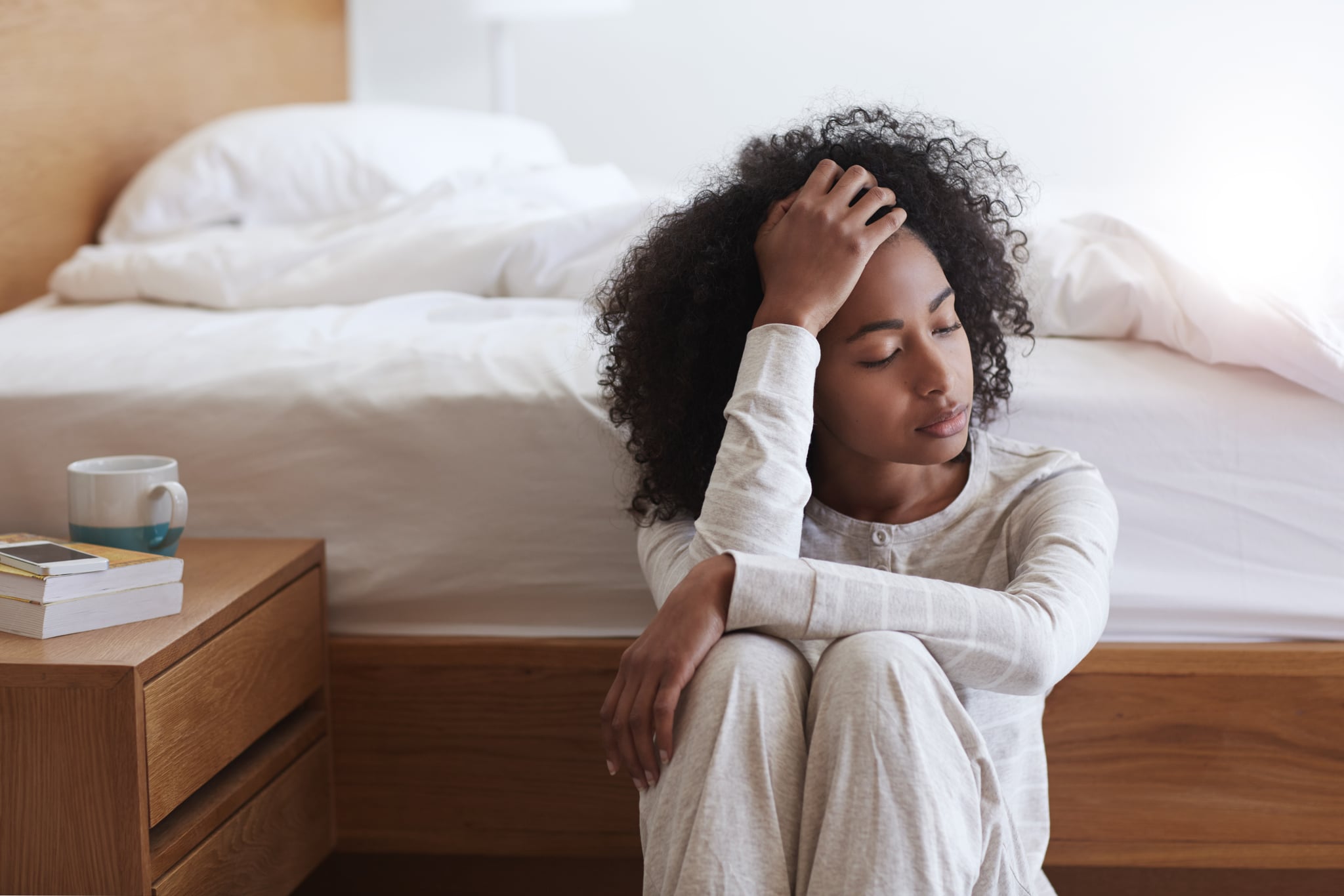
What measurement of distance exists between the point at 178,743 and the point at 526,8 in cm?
219

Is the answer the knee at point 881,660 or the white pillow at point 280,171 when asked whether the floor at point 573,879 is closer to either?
the knee at point 881,660

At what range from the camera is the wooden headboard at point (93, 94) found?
1.60 meters

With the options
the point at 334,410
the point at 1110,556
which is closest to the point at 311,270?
the point at 334,410

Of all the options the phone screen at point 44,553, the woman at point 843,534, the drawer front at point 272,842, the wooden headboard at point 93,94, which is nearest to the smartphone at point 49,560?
the phone screen at point 44,553

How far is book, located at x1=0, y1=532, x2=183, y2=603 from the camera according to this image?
32.8 inches

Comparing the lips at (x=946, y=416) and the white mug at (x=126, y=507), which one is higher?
the lips at (x=946, y=416)

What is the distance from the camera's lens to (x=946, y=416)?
0.84 metres

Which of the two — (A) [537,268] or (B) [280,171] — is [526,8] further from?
(A) [537,268]

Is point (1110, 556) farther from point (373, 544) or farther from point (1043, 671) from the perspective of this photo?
point (373, 544)

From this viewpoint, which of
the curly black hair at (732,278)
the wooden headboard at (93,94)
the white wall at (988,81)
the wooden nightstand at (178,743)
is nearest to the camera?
the wooden nightstand at (178,743)

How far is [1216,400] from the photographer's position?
3.41 ft

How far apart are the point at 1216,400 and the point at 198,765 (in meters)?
0.89

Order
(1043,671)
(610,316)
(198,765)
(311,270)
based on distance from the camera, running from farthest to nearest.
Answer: (311,270) → (610,316) → (198,765) → (1043,671)

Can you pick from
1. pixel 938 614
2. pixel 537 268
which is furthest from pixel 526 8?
pixel 938 614
